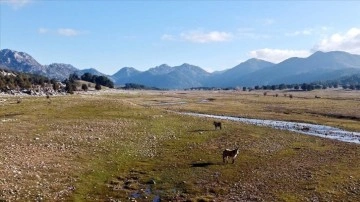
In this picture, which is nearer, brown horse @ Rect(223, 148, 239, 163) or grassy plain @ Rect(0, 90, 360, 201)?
grassy plain @ Rect(0, 90, 360, 201)

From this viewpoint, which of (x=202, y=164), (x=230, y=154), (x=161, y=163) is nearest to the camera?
(x=161, y=163)

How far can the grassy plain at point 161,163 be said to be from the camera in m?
32.2

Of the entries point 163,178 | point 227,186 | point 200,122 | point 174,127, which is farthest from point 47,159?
point 200,122

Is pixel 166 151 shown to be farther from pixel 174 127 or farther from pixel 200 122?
pixel 200 122

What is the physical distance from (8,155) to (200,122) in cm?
4459

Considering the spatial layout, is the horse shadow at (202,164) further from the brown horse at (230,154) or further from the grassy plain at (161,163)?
the brown horse at (230,154)

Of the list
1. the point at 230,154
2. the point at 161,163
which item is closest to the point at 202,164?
the point at 230,154

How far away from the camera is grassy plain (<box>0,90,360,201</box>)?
105 feet

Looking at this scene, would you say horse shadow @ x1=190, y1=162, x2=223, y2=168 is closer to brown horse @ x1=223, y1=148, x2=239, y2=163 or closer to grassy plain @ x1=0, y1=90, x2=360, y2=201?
grassy plain @ x1=0, y1=90, x2=360, y2=201

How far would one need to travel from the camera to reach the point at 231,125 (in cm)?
7488

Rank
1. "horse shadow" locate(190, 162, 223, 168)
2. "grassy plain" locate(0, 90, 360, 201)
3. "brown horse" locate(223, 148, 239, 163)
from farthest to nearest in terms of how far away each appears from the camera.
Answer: "brown horse" locate(223, 148, 239, 163) → "horse shadow" locate(190, 162, 223, 168) → "grassy plain" locate(0, 90, 360, 201)

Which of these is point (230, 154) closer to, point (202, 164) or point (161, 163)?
point (202, 164)

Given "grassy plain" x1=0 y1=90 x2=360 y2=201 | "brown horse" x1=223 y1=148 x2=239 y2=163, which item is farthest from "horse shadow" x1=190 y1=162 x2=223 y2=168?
"brown horse" x1=223 y1=148 x2=239 y2=163

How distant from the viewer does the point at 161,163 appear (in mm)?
42281
